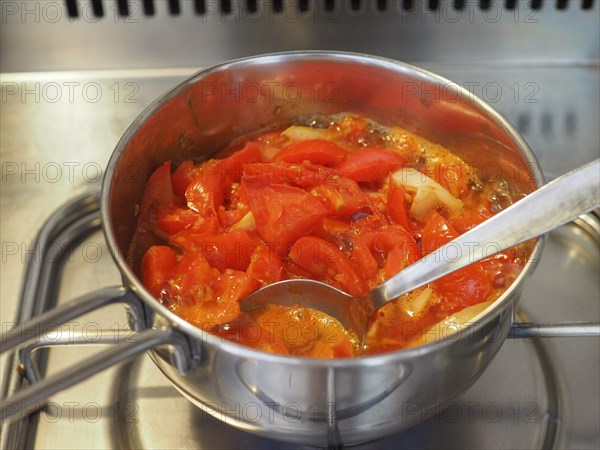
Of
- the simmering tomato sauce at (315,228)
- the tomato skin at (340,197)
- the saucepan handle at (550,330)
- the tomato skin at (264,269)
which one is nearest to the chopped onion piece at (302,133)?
the simmering tomato sauce at (315,228)

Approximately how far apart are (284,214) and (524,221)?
0.85 feet

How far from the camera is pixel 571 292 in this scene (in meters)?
0.98

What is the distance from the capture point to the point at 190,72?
1238 millimetres

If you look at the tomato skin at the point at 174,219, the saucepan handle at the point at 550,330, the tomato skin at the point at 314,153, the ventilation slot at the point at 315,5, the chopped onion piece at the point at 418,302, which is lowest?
the saucepan handle at the point at 550,330

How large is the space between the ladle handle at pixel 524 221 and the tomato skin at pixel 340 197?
16cm

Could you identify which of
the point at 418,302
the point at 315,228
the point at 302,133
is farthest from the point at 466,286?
the point at 302,133

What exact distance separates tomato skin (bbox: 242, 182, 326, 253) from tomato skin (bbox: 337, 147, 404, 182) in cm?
9

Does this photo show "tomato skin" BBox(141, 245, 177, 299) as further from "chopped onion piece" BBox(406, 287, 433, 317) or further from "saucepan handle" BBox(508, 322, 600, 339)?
"saucepan handle" BBox(508, 322, 600, 339)

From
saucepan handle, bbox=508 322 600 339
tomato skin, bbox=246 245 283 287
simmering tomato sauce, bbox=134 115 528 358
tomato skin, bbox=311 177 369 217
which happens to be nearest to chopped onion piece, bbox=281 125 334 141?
simmering tomato sauce, bbox=134 115 528 358

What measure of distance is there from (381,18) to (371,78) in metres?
0.31

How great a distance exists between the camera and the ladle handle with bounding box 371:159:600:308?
0.67 meters

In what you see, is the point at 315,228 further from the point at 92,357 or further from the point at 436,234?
the point at 92,357

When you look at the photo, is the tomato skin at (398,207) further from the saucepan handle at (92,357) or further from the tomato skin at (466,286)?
the saucepan handle at (92,357)

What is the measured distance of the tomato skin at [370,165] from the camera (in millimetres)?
913
